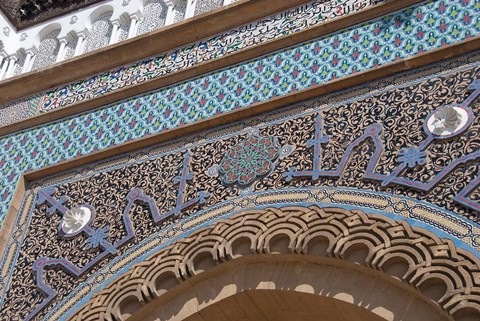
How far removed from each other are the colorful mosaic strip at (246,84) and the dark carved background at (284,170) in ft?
0.64

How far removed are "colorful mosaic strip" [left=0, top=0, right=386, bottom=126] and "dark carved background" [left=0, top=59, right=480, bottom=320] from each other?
57 centimetres

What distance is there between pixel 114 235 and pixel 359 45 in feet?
4.66

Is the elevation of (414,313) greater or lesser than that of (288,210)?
lesser

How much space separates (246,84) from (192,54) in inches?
18.4

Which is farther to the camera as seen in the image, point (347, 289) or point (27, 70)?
point (27, 70)

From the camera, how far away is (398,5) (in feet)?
15.4

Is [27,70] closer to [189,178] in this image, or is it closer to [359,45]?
[189,178]

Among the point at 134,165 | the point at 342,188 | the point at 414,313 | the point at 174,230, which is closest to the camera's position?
the point at 414,313

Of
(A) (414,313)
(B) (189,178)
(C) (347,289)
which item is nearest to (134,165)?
(B) (189,178)

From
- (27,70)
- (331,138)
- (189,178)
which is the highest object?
(27,70)

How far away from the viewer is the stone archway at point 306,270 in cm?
371

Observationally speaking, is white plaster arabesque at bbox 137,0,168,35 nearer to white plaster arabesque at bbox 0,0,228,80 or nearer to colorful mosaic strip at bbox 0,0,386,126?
white plaster arabesque at bbox 0,0,228,80

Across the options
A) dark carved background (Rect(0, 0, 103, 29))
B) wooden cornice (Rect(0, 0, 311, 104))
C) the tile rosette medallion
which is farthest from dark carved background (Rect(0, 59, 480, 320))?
dark carved background (Rect(0, 0, 103, 29))

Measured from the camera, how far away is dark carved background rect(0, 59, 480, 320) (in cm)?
405
